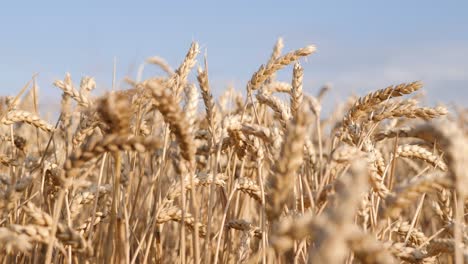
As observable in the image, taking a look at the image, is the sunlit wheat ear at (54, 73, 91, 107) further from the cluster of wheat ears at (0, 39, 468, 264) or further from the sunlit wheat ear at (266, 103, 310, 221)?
the sunlit wheat ear at (266, 103, 310, 221)

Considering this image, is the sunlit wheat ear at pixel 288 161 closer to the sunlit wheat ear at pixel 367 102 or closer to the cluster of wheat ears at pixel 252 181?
the cluster of wheat ears at pixel 252 181

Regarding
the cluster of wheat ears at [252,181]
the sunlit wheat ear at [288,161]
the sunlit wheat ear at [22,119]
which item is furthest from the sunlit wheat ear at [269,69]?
the sunlit wheat ear at [288,161]

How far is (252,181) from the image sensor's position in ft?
7.30

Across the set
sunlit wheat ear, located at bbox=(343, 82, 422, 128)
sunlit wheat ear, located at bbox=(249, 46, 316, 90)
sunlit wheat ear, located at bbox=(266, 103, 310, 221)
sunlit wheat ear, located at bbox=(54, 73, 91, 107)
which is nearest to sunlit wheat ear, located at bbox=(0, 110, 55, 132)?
sunlit wheat ear, located at bbox=(54, 73, 91, 107)

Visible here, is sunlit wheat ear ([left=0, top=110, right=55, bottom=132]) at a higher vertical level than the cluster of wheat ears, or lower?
higher

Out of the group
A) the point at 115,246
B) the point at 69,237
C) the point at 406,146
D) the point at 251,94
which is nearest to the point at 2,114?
the point at 115,246

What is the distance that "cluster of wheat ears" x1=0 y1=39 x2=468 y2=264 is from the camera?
1022 mm

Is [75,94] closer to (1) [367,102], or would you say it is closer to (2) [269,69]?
(2) [269,69]

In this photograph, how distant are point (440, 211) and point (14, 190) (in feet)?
5.58

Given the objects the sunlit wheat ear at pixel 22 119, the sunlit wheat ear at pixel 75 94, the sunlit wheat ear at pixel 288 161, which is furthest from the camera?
the sunlit wheat ear at pixel 75 94

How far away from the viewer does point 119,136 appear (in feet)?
4.18

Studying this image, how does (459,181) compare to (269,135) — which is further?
(269,135)

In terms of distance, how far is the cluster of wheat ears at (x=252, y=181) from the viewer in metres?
1.02

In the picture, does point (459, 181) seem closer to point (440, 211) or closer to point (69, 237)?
point (69, 237)
